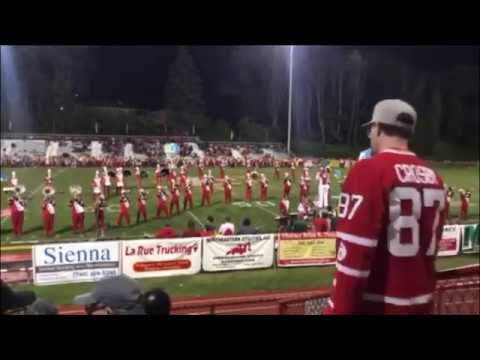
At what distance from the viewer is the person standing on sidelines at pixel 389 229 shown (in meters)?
1.45

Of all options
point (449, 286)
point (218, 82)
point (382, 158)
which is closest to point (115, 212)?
point (218, 82)

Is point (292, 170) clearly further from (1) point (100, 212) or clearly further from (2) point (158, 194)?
(1) point (100, 212)

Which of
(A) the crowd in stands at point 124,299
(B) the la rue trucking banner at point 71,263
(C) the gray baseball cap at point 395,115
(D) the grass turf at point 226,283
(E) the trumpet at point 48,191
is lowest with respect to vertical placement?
(D) the grass turf at point 226,283

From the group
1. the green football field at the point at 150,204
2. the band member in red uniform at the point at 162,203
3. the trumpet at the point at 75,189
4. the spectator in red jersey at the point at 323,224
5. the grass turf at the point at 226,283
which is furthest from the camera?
the spectator in red jersey at the point at 323,224

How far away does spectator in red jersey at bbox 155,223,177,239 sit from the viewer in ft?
19.0

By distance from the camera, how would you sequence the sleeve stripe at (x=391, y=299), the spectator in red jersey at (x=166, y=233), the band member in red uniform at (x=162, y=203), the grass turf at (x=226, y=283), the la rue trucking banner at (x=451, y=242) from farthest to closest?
the la rue trucking banner at (x=451, y=242) → the band member in red uniform at (x=162, y=203) → the spectator in red jersey at (x=166, y=233) → the grass turf at (x=226, y=283) → the sleeve stripe at (x=391, y=299)

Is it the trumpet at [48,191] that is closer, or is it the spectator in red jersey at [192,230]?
the trumpet at [48,191]

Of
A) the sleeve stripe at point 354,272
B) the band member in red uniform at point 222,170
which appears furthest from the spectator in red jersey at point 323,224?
the sleeve stripe at point 354,272

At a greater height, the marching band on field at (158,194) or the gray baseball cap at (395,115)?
the gray baseball cap at (395,115)

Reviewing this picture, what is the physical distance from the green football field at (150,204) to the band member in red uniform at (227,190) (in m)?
0.05

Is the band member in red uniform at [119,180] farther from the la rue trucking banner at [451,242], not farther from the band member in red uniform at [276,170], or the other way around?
the la rue trucking banner at [451,242]

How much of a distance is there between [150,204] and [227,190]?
35.8 inches

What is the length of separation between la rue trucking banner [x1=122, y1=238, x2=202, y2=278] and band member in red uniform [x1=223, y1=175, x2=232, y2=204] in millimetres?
585

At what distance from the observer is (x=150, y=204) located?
5910 mm
